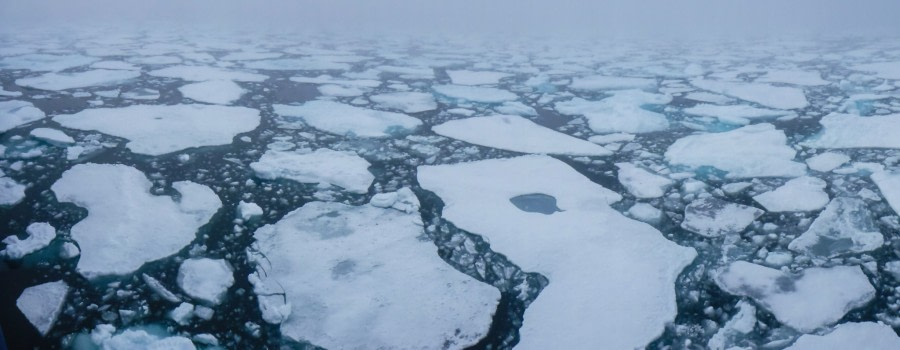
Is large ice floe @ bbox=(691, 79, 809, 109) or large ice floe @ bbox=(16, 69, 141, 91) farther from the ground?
large ice floe @ bbox=(691, 79, 809, 109)

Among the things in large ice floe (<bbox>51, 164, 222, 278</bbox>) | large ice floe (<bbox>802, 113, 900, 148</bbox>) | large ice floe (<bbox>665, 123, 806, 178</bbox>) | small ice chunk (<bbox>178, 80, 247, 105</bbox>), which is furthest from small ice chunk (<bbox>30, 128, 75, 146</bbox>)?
large ice floe (<bbox>802, 113, 900, 148</bbox>)

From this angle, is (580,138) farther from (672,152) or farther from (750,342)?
(750,342)

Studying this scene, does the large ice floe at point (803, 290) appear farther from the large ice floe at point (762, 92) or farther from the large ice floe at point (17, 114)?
the large ice floe at point (17, 114)

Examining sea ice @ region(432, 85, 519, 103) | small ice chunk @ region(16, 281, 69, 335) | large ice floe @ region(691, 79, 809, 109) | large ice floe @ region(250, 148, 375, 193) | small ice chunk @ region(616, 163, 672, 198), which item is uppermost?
large ice floe @ region(691, 79, 809, 109)

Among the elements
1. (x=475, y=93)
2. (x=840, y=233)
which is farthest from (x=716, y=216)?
(x=475, y=93)

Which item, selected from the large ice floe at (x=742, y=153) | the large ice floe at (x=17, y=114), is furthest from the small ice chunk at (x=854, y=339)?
the large ice floe at (x=17, y=114)

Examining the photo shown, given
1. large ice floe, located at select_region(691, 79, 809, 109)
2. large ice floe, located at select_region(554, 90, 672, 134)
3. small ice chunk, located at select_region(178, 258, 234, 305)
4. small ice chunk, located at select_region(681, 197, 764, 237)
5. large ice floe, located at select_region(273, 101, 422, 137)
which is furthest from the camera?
large ice floe, located at select_region(691, 79, 809, 109)

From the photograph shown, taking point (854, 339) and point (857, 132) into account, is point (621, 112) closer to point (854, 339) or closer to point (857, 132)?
point (857, 132)

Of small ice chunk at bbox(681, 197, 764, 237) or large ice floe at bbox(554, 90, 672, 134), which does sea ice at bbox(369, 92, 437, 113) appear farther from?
small ice chunk at bbox(681, 197, 764, 237)
